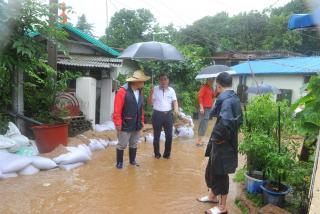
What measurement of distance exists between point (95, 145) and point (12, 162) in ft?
7.64

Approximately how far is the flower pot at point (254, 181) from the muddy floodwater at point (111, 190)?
284mm

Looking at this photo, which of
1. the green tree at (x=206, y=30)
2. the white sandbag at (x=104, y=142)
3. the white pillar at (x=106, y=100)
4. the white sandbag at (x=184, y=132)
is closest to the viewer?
the white sandbag at (x=104, y=142)

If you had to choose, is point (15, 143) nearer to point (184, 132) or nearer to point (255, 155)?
point (255, 155)

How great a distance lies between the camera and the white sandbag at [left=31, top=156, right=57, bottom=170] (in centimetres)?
559

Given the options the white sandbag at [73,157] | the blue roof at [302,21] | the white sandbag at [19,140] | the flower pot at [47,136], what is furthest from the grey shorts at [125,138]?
the blue roof at [302,21]

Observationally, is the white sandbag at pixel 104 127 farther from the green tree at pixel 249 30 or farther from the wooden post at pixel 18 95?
the green tree at pixel 249 30

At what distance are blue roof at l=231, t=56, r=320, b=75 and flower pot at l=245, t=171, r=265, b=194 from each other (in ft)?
41.9

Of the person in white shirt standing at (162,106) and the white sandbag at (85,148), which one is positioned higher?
the person in white shirt standing at (162,106)

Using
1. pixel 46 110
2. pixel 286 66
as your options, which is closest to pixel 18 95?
pixel 46 110

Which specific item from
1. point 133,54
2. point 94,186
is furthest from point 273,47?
point 94,186

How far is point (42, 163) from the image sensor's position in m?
5.62

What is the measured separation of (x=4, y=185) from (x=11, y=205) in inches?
29.7

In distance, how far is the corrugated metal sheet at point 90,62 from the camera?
30.5 feet

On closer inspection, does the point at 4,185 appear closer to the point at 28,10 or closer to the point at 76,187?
the point at 76,187
